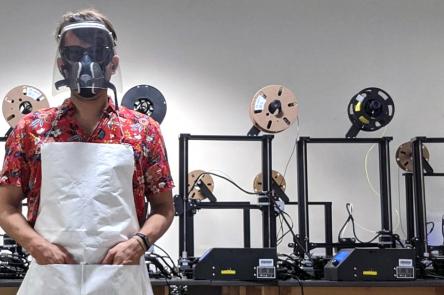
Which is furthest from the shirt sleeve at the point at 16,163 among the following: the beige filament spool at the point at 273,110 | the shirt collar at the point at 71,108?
the beige filament spool at the point at 273,110

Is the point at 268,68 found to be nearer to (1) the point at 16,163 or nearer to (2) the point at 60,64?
(2) the point at 60,64

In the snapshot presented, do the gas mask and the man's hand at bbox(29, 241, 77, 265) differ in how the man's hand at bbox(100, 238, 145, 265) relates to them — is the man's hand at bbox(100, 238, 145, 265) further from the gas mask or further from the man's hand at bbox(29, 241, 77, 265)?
the gas mask

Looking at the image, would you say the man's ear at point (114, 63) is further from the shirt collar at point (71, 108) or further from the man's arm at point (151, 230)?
the man's arm at point (151, 230)

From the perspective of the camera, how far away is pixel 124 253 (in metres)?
1.33

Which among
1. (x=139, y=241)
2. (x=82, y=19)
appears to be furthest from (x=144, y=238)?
(x=82, y=19)

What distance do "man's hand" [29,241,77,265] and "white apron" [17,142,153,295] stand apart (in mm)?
11

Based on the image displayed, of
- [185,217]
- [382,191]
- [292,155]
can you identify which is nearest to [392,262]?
[382,191]

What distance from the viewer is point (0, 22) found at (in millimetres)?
4797

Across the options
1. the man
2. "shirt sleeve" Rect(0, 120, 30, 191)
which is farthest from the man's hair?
"shirt sleeve" Rect(0, 120, 30, 191)

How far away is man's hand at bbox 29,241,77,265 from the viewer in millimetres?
1297

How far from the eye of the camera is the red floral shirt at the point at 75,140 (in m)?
1.38

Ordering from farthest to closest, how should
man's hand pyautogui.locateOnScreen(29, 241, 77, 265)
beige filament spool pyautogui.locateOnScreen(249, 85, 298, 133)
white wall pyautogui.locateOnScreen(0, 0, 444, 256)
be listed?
1. white wall pyautogui.locateOnScreen(0, 0, 444, 256)
2. beige filament spool pyautogui.locateOnScreen(249, 85, 298, 133)
3. man's hand pyautogui.locateOnScreen(29, 241, 77, 265)

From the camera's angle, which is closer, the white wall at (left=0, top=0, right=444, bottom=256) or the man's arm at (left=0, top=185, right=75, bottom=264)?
the man's arm at (left=0, top=185, right=75, bottom=264)

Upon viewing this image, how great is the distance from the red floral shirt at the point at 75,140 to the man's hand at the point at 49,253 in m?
0.10
